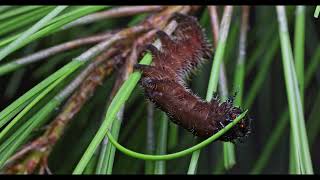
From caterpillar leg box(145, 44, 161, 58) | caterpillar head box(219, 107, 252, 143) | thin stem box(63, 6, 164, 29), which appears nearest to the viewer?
caterpillar head box(219, 107, 252, 143)

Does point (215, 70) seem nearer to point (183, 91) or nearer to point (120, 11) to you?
point (183, 91)

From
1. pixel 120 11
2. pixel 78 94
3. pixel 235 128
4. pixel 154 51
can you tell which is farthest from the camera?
pixel 120 11

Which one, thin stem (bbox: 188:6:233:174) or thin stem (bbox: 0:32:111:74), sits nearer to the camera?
thin stem (bbox: 188:6:233:174)

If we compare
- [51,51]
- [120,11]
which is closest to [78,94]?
[51,51]

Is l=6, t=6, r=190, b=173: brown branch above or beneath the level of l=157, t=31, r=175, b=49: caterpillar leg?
beneath

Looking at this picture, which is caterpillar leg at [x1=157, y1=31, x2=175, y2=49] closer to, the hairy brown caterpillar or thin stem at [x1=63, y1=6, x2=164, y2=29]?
the hairy brown caterpillar

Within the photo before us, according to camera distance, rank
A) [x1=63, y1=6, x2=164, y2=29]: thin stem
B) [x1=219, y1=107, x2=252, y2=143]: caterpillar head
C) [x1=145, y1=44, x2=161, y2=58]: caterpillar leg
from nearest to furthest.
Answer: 1. [x1=219, y1=107, x2=252, y2=143]: caterpillar head
2. [x1=145, y1=44, x2=161, y2=58]: caterpillar leg
3. [x1=63, y1=6, x2=164, y2=29]: thin stem

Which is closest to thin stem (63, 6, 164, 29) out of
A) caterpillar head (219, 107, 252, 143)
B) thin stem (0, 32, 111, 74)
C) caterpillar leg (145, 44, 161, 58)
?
thin stem (0, 32, 111, 74)

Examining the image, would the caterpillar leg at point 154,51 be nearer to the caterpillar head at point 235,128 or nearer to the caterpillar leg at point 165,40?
the caterpillar leg at point 165,40

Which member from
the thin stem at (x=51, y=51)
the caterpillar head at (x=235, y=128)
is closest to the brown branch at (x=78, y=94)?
the thin stem at (x=51, y=51)
